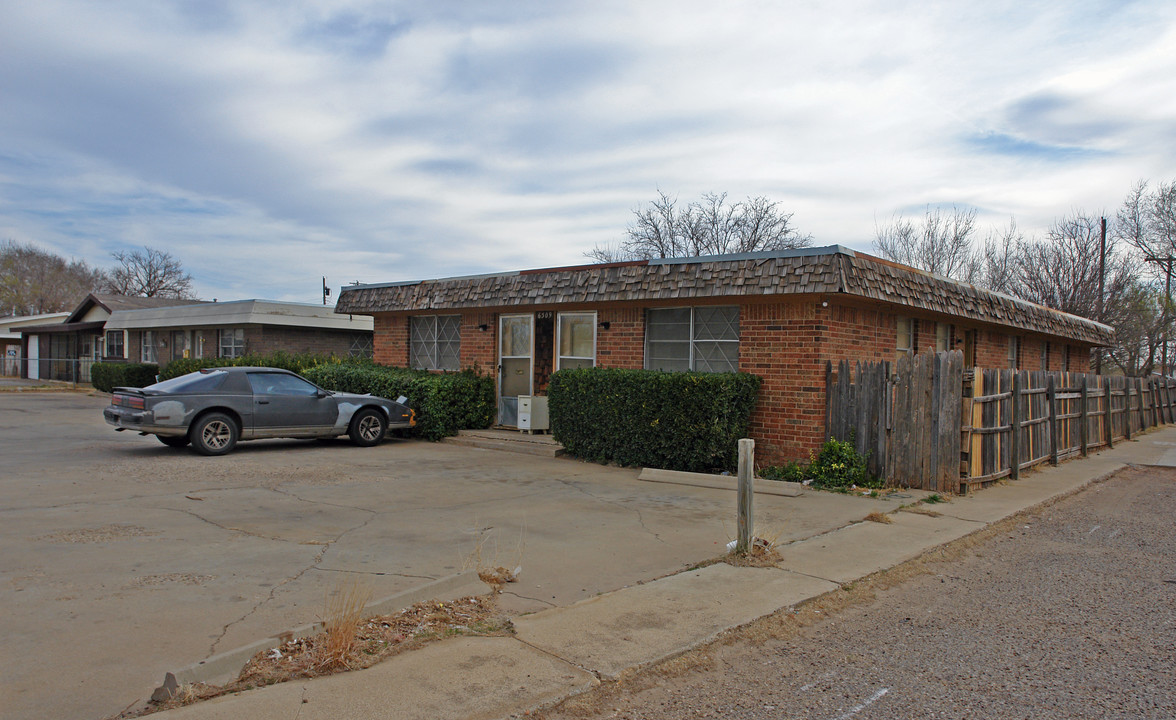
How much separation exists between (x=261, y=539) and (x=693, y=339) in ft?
24.9

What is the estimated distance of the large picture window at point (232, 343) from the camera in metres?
26.1

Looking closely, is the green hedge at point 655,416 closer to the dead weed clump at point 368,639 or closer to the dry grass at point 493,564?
the dry grass at point 493,564

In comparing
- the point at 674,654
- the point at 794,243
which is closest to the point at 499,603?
the point at 674,654

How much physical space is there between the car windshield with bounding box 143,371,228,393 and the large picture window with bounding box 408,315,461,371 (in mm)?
5137

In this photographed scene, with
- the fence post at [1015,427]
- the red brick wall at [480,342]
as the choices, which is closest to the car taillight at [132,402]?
the red brick wall at [480,342]

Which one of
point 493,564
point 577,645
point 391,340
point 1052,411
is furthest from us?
point 391,340

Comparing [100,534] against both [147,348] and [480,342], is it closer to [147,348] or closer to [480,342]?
[480,342]

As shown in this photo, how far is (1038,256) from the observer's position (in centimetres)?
3484

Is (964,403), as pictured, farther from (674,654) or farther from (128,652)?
(128,652)

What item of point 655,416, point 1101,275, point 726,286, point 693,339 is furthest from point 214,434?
point 1101,275

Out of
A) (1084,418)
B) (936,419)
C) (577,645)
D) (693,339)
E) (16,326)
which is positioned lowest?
(577,645)

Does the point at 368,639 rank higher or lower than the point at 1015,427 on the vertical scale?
lower

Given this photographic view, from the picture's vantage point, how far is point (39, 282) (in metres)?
64.3

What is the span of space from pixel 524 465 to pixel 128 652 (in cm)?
800
